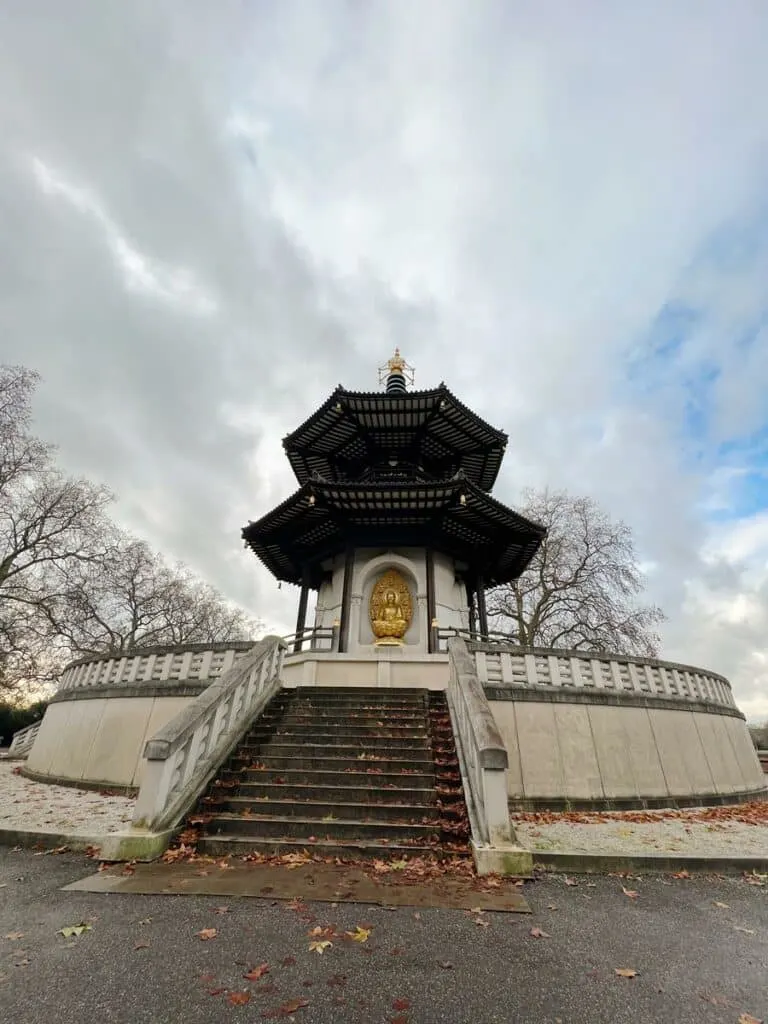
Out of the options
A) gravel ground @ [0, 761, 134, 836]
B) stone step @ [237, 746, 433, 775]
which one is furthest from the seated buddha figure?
gravel ground @ [0, 761, 134, 836]

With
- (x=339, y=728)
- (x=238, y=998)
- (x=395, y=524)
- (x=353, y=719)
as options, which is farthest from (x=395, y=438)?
(x=238, y=998)

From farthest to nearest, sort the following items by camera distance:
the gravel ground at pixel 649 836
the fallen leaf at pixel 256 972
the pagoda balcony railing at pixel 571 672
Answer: the pagoda balcony railing at pixel 571 672, the gravel ground at pixel 649 836, the fallen leaf at pixel 256 972

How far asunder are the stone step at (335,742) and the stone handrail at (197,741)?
347 millimetres

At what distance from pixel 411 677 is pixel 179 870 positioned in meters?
7.38

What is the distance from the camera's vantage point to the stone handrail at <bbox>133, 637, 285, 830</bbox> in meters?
5.75

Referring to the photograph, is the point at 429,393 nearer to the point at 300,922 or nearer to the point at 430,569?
the point at 430,569

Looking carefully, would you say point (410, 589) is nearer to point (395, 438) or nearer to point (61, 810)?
point (395, 438)

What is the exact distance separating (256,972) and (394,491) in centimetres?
1139

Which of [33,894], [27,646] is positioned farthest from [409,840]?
[27,646]

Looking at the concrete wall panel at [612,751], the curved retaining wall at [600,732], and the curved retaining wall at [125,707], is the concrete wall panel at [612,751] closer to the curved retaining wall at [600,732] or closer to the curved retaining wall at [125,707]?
the curved retaining wall at [600,732]

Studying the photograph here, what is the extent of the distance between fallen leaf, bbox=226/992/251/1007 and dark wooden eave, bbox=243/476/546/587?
11.3 meters

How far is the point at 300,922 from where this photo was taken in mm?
3758

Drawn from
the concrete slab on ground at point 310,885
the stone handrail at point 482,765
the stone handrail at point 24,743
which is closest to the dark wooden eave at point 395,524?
the stone handrail at point 482,765

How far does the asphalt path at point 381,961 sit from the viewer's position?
2711 millimetres
